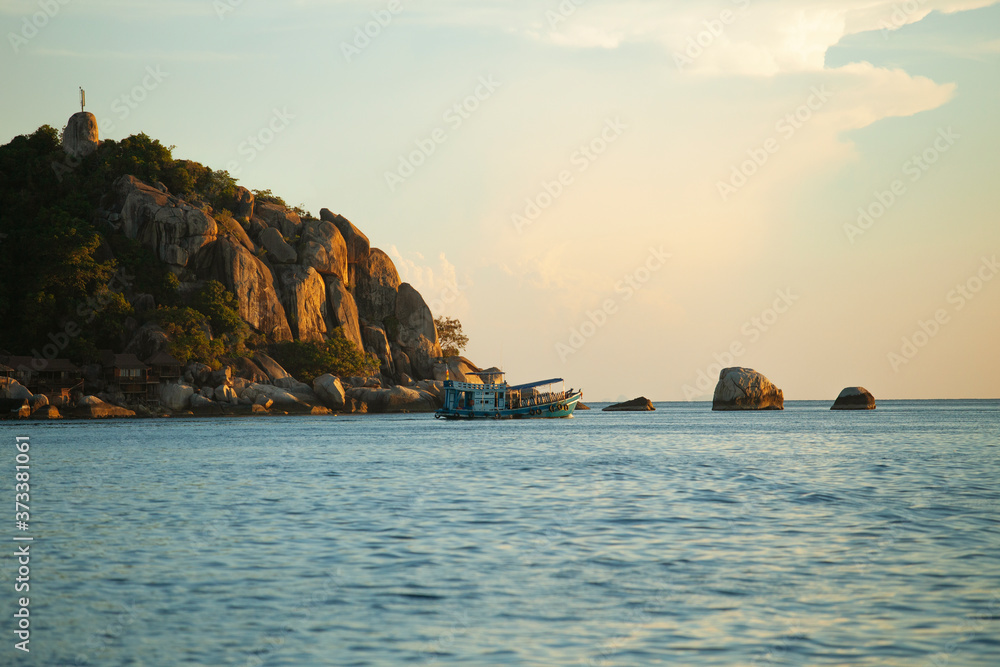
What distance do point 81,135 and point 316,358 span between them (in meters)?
43.2

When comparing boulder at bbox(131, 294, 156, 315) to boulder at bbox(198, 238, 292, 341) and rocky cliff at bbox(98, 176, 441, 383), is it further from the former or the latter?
boulder at bbox(198, 238, 292, 341)

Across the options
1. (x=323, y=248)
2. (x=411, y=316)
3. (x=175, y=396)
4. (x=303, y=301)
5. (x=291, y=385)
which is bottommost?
(x=175, y=396)

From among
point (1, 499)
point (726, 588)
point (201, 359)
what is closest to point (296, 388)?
point (201, 359)

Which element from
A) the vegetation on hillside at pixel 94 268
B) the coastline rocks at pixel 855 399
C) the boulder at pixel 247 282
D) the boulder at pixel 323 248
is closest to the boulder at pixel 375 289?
the boulder at pixel 323 248

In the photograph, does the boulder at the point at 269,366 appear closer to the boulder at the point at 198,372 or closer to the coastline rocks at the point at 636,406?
the boulder at the point at 198,372

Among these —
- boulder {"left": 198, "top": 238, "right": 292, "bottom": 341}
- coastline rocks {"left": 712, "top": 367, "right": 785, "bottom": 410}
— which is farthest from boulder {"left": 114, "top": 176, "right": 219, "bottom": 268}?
coastline rocks {"left": 712, "top": 367, "right": 785, "bottom": 410}

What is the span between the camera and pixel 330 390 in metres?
99.1

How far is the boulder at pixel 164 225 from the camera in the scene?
9850 centimetres

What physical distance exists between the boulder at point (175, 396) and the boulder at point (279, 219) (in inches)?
1237

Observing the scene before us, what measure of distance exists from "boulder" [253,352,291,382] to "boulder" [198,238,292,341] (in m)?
4.40

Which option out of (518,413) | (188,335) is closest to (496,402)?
(518,413)

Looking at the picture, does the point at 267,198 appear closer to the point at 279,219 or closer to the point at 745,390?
the point at 279,219

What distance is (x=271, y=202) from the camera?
124375mm

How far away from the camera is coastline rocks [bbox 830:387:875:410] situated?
126 m
